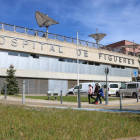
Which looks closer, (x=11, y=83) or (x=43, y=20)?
(x=11, y=83)

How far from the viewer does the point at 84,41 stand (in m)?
35.5

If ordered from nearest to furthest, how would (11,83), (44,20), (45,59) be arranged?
1. (11,83)
2. (45,59)
3. (44,20)

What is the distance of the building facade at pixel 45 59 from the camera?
85.9ft

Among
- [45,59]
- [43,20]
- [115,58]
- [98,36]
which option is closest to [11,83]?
[45,59]

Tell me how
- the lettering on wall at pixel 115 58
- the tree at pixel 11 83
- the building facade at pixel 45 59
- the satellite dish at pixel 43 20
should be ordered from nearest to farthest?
the tree at pixel 11 83, the building facade at pixel 45 59, the satellite dish at pixel 43 20, the lettering on wall at pixel 115 58

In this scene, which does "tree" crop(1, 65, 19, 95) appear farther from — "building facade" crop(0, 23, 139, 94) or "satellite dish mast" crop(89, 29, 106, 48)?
"satellite dish mast" crop(89, 29, 106, 48)

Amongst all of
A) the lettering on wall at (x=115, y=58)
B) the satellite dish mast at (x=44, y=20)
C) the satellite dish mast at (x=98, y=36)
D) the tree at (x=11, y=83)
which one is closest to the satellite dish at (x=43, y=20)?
the satellite dish mast at (x=44, y=20)

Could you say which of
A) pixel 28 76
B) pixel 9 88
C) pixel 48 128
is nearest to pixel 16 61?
pixel 28 76

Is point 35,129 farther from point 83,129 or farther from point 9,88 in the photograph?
point 9,88

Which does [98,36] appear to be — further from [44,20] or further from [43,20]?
[43,20]

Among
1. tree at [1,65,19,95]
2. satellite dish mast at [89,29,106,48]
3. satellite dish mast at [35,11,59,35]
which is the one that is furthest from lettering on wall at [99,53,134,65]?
tree at [1,65,19,95]

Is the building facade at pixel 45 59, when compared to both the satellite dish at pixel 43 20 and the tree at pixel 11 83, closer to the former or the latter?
the tree at pixel 11 83

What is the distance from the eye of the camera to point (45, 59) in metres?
30.0

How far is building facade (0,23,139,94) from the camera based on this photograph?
26172mm
